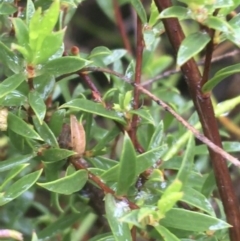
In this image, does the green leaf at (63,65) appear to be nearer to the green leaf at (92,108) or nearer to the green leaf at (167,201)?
the green leaf at (92,108)

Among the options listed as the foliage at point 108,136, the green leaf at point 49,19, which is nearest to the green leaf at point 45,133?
the foliage at point 108,136

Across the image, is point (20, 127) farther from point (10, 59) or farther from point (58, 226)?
point (58, 226)

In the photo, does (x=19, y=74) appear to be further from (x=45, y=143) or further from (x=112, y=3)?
(x=112, y=3)

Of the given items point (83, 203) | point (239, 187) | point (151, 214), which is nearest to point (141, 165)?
point (151, 214)

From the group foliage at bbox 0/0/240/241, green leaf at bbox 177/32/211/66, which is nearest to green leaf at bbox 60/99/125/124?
foliage at bbox 0/0/240/241

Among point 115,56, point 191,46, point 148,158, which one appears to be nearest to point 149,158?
point 148,158
